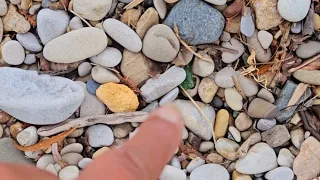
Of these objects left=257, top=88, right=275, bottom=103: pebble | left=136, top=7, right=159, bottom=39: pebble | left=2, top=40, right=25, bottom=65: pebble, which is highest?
left=136, top=7, right=159, bottom=39: pebble

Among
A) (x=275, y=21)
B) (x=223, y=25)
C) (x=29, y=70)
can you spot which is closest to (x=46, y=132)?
(x=29, y=70)

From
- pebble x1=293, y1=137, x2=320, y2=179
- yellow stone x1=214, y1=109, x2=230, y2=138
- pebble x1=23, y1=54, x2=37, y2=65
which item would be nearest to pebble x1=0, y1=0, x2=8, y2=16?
pebble x1=23, y1=54, x2=37, y2=65

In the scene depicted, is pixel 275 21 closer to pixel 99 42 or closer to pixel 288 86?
pixel 288 86

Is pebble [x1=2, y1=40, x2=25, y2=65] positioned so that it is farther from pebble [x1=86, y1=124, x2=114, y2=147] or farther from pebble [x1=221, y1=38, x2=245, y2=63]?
pebble [x1=221, y1=38, x2=245, y2=63]

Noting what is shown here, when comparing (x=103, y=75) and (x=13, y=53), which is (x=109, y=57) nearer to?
(x=103, y=75)

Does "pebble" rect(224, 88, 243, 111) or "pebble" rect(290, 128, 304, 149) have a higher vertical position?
"pebble" rect(224, 88, 243, 111)

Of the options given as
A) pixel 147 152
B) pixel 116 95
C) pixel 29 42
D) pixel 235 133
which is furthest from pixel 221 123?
pixel 147 152
